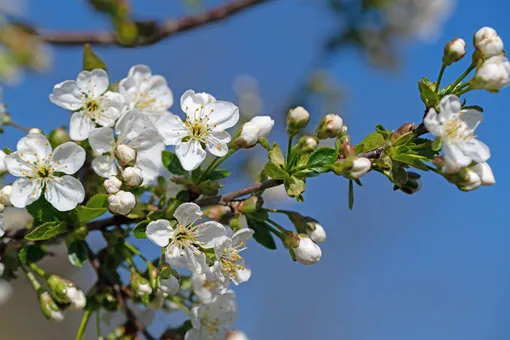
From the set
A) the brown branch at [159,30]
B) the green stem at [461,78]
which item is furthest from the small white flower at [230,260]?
the brown branch at [159,30]

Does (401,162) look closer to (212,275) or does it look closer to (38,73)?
(212,275)

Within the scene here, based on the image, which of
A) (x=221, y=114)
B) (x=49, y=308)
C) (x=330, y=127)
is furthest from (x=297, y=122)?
(x=49, y=308)

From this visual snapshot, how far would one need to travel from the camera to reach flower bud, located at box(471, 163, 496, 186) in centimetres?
124

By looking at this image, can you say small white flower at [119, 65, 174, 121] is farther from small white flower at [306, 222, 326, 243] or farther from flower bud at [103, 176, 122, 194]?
small white flower at [306, 222, 326, 243]

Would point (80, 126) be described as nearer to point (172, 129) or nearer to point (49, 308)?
point (172, 129)

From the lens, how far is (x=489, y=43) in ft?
4.18

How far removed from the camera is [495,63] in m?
1.25

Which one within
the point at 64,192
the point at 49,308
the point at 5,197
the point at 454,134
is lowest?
the point at 49,308

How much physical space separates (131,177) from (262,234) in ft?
1.10

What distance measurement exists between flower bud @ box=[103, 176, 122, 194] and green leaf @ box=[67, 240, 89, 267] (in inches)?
7.4

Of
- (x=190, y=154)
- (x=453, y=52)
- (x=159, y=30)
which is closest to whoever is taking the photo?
(x=453, y=52)

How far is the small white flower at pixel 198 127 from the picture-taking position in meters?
1.42

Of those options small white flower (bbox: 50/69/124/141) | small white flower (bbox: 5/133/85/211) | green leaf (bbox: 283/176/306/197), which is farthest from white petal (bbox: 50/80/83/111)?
green leaf (bbox: 283/176/306/197)

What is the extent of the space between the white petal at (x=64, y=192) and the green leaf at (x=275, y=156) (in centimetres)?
42
